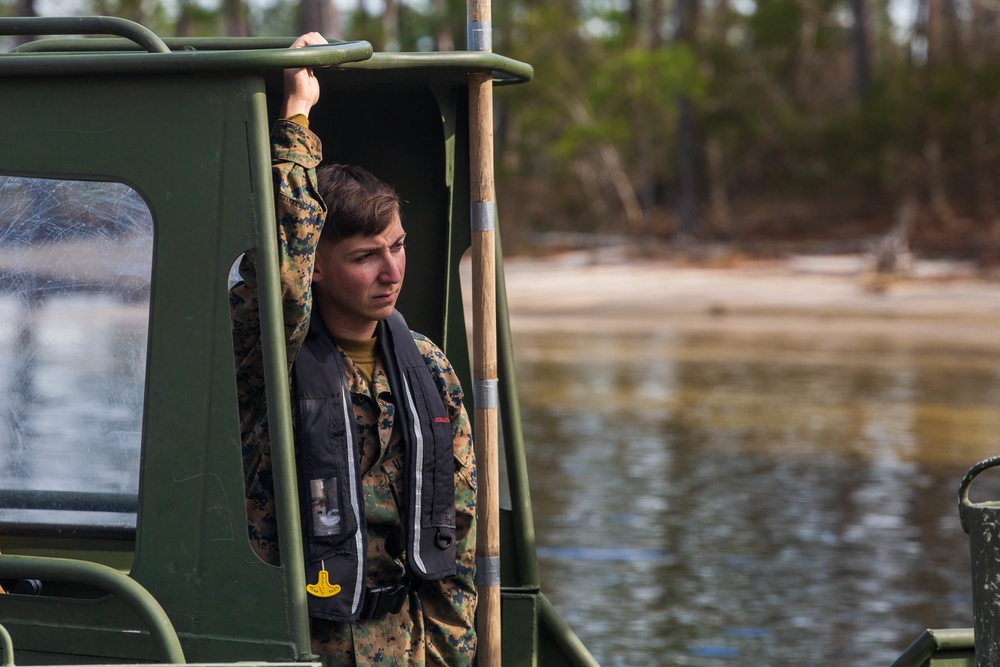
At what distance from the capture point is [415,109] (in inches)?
147

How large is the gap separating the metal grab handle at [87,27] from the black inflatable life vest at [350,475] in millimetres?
607

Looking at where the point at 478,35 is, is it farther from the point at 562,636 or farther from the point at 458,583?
the point at 562,636

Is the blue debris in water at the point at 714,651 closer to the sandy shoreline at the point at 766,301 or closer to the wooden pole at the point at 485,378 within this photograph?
the wooden pole at the point at 485,378

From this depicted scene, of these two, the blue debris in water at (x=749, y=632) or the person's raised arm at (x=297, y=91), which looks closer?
the person's raised arm at (x=297, y=91)

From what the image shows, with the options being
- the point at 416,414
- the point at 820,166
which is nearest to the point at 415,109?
the point at 416,414

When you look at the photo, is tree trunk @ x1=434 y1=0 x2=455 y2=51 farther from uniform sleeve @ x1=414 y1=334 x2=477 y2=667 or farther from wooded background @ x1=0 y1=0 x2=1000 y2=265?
uniform sleeve @ x1=414 y1=334 x2=477 y2=667

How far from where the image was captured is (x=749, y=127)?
111 feet

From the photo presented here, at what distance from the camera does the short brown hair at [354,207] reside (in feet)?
9.64

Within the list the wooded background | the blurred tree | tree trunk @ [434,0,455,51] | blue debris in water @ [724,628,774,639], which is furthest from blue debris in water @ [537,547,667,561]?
tree trunk @ [434,0,455,51]

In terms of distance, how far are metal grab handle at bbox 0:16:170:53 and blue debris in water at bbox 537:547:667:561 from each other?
618 cm

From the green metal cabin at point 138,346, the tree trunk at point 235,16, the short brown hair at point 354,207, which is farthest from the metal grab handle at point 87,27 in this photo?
the tree trunk at point 235,16

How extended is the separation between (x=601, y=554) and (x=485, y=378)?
5708 mm

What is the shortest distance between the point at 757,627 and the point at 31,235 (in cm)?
523

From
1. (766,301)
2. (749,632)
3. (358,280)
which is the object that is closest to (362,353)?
(358,280)
